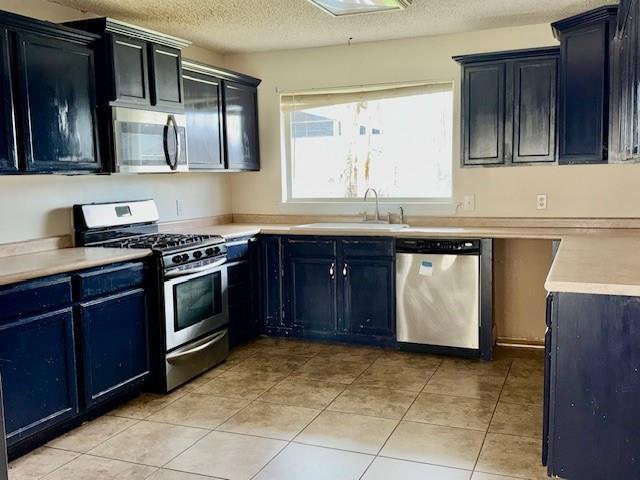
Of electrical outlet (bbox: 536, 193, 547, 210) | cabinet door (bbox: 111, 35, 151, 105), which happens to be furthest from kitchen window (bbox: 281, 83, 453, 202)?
cabinet door (bbox: 111, 35, 151, 105)

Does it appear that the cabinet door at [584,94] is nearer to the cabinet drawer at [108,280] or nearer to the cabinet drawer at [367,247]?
the cabinet drawer at [367,247]

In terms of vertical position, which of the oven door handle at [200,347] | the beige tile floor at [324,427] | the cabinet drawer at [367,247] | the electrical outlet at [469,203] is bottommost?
the beige tile floor at [324,427]

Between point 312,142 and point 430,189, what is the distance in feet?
3.69

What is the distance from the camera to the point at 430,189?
4.79 metres

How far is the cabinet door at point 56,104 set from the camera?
306 cm

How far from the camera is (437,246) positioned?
4.14 metres

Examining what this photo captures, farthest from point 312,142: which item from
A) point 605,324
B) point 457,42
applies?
point 605,324

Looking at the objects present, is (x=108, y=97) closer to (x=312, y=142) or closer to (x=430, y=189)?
(x=312, y=142)

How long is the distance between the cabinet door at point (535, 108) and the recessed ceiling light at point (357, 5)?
1.14m

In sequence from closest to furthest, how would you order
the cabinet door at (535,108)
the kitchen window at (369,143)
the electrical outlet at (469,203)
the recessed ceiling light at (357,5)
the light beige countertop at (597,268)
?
the light beige countertop at (597,268)
the recessed ceiling light at (357,5)
the cabinet door at (535,108)
the electrical outlet at (469,203)
the kitchen window at (369,143)

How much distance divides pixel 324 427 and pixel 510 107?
2.48 meters

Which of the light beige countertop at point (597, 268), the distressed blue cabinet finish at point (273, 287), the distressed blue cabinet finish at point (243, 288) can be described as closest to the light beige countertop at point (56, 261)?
the distressed blue cabinet finish at point (243, 288)

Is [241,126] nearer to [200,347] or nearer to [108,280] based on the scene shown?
[200,347]

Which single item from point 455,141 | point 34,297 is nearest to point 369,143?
point 455,141
